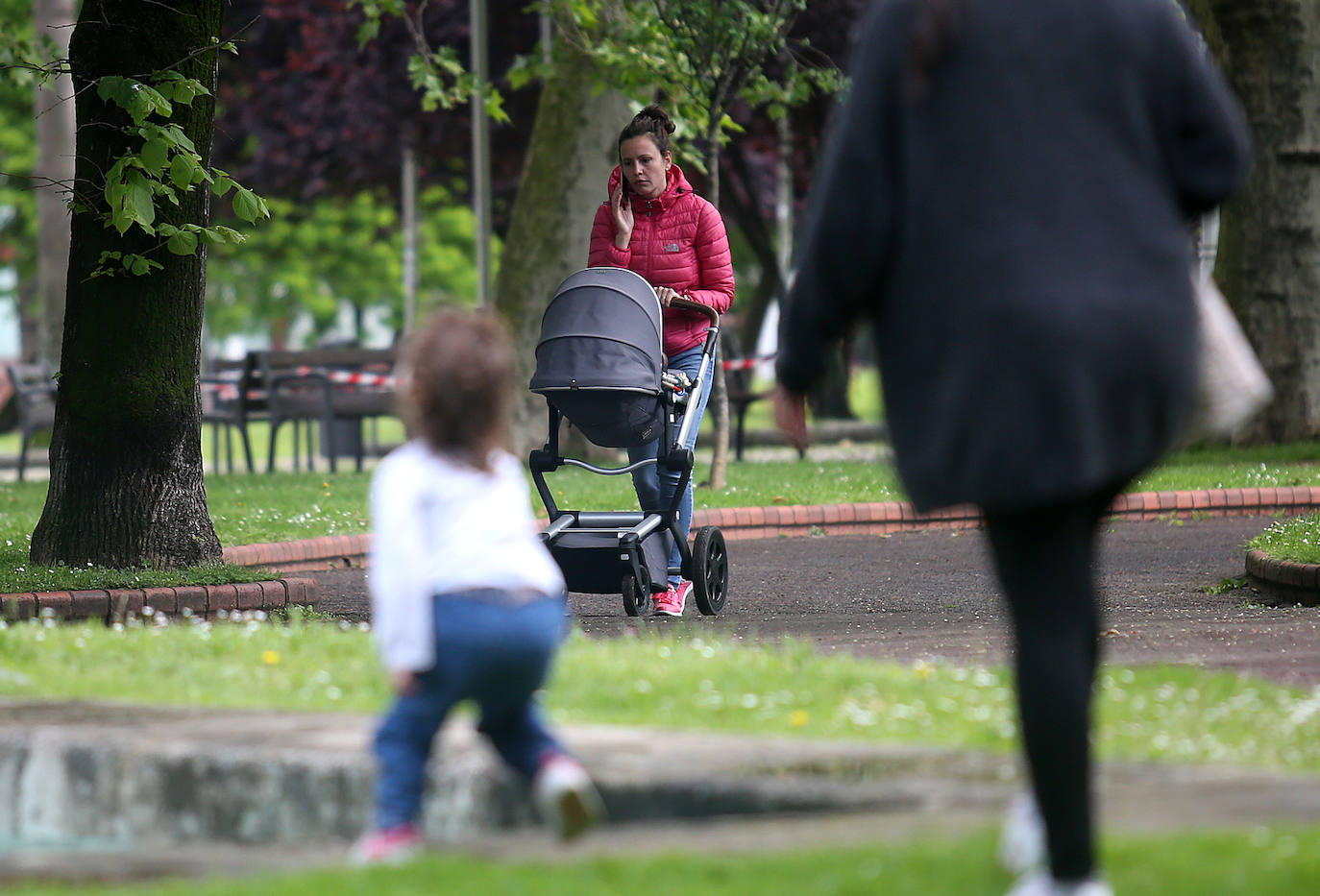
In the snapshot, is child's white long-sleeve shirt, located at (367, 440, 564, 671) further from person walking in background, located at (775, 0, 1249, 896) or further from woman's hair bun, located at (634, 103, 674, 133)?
woman's hair bun, located at (634, 103, 674, 133)

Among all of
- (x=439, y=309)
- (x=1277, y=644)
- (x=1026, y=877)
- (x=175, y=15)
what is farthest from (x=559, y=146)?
(x=1026, y=877)

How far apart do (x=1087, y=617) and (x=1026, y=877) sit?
484 millimetres

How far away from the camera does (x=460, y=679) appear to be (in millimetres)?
4000

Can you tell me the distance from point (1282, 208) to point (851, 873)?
14423mm

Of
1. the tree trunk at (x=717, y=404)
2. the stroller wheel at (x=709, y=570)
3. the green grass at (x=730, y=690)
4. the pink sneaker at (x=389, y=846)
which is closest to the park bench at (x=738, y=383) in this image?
the tree trunk at (x=717, y=404)

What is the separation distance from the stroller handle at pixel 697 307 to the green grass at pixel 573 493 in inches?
91.5

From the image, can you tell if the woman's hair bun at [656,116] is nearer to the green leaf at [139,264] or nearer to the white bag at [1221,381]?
the green leaf at [139,264]

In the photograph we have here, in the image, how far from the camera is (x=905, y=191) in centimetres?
355

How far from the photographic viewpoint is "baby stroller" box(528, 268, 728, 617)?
25.1 feet

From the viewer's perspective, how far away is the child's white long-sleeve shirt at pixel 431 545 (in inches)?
156

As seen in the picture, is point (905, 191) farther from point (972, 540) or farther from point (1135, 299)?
point (972, 540)

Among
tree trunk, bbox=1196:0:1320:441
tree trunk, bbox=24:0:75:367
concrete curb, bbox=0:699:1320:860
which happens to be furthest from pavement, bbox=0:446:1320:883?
tree trunk, bbox=24:0:75:367

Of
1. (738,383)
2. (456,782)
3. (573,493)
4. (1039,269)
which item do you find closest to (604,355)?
(456,782)

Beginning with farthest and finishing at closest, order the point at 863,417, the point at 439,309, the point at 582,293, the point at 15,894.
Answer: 1. the point at 863,417
2. the point at 582,293
3. the point at 439,309
4. the point at 15,894
